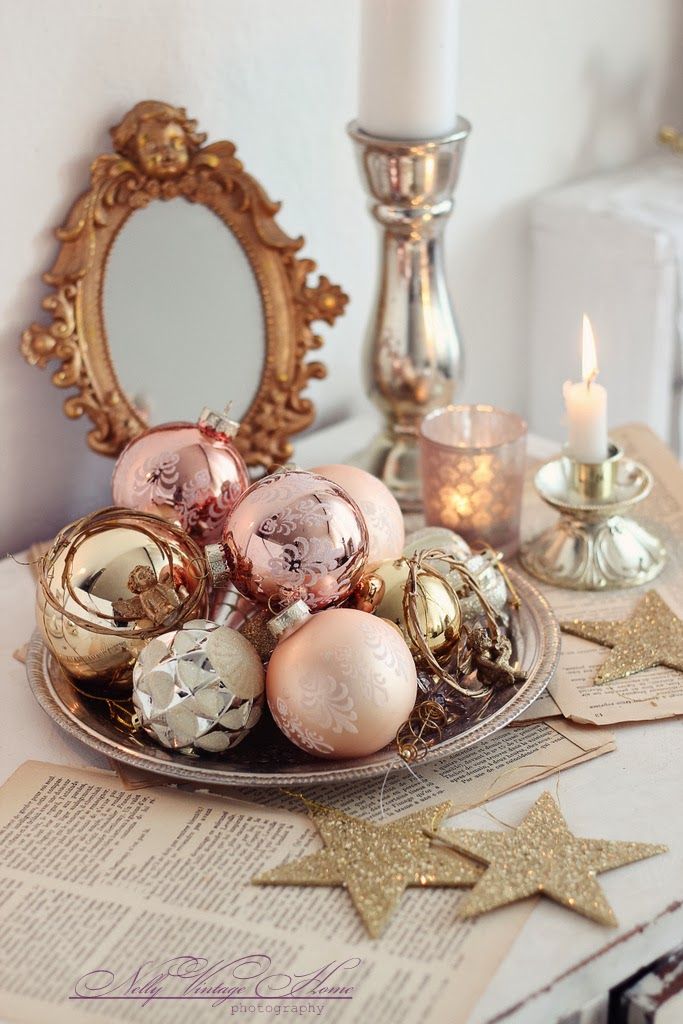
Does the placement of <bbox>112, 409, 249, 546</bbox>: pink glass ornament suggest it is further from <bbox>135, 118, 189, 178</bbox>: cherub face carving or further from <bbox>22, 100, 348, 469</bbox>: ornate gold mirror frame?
<bbox>135, 118, 189, 178</bbox>: cherub face carving

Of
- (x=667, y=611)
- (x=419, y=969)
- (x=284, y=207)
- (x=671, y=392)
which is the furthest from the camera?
(x=671, y=392)

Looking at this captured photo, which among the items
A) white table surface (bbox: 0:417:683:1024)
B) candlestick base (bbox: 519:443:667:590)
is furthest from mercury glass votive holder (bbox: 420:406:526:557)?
white table surface (bbox: 0:417:683:1024)

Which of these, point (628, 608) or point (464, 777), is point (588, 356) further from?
point (464, 777)

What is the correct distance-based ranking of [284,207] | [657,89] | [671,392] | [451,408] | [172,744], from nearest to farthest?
[172,744] → [451,408] → [284,207] → [671,392] → [657,89]

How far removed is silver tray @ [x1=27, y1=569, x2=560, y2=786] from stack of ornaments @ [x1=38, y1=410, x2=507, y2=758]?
0.04 feet

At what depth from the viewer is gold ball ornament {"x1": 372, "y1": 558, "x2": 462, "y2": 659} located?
2.34 ft

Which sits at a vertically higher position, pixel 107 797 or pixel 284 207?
pixel 284 207

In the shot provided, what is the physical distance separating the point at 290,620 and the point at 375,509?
0.14 m

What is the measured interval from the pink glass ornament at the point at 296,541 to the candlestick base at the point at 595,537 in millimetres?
240

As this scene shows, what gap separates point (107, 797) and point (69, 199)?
484 mm

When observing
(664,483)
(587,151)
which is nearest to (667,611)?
(664,483)

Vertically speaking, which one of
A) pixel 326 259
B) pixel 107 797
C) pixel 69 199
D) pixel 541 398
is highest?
pixel 69 199

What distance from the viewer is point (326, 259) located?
118 centimetres

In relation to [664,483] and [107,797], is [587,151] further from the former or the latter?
[107,797]
